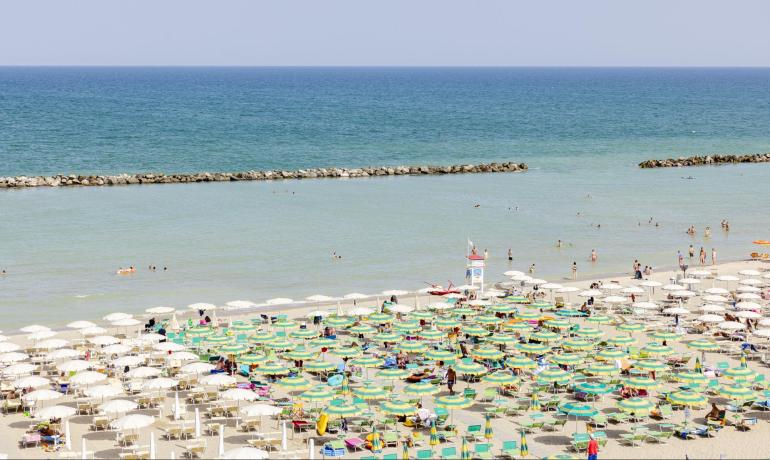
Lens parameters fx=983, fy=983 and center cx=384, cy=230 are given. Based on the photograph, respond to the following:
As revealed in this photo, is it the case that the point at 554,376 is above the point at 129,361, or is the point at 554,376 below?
above

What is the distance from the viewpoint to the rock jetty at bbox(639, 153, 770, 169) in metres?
95.1

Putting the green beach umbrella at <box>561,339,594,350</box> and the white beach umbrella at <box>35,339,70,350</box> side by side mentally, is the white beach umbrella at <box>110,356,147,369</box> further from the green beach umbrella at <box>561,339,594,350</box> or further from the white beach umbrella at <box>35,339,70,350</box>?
the green beach umbrella at <box>561,339,594,350</box>

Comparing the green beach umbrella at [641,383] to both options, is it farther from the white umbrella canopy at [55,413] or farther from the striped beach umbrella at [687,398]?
the white umbrella canopy at [55,413]

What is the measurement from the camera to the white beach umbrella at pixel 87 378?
2870 centimetres

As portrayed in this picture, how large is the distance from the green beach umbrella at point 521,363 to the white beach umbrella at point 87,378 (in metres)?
12.4

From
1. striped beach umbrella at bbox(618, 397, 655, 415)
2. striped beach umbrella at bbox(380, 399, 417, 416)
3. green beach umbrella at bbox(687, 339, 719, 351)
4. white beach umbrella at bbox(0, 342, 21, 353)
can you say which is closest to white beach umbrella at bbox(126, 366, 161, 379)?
white beach umbrella at bbox(0, 342, 21, 353)

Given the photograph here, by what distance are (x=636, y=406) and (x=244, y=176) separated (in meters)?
62.8

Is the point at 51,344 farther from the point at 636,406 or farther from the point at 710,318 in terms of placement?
the point at 710,318

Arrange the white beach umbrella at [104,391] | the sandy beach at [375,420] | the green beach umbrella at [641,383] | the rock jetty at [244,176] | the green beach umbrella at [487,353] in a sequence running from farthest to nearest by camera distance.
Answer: the rock jetty at [244,176] < the green beach umbrella at [487,353] < the green beach umbrella at [641,383] < the white beach umbrella at [104,391] < the sandy beach at [375,420]

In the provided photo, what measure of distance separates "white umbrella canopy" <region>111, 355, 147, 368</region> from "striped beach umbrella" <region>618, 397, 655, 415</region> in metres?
15.0

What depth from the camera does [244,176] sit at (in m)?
85.6

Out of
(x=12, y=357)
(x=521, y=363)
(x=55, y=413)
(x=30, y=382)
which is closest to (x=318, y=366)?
(x=521, y=363)

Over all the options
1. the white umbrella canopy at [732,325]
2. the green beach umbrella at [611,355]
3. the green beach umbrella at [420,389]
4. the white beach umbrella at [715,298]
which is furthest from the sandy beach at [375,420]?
the white beach umbrella at [715,298]

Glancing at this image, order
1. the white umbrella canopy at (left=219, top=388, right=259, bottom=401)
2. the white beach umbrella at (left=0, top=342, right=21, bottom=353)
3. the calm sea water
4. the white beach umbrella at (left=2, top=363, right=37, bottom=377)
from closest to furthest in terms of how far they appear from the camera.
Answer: the white umbrella canopy at (left=219, top=388, right=259, bottom=401)
the white beach umbrella at (left=2, top=363, right=37, bottom=377)
the white beach umbrella at (left=0, top=342, right=21, bottom=353)
the calm sea water
